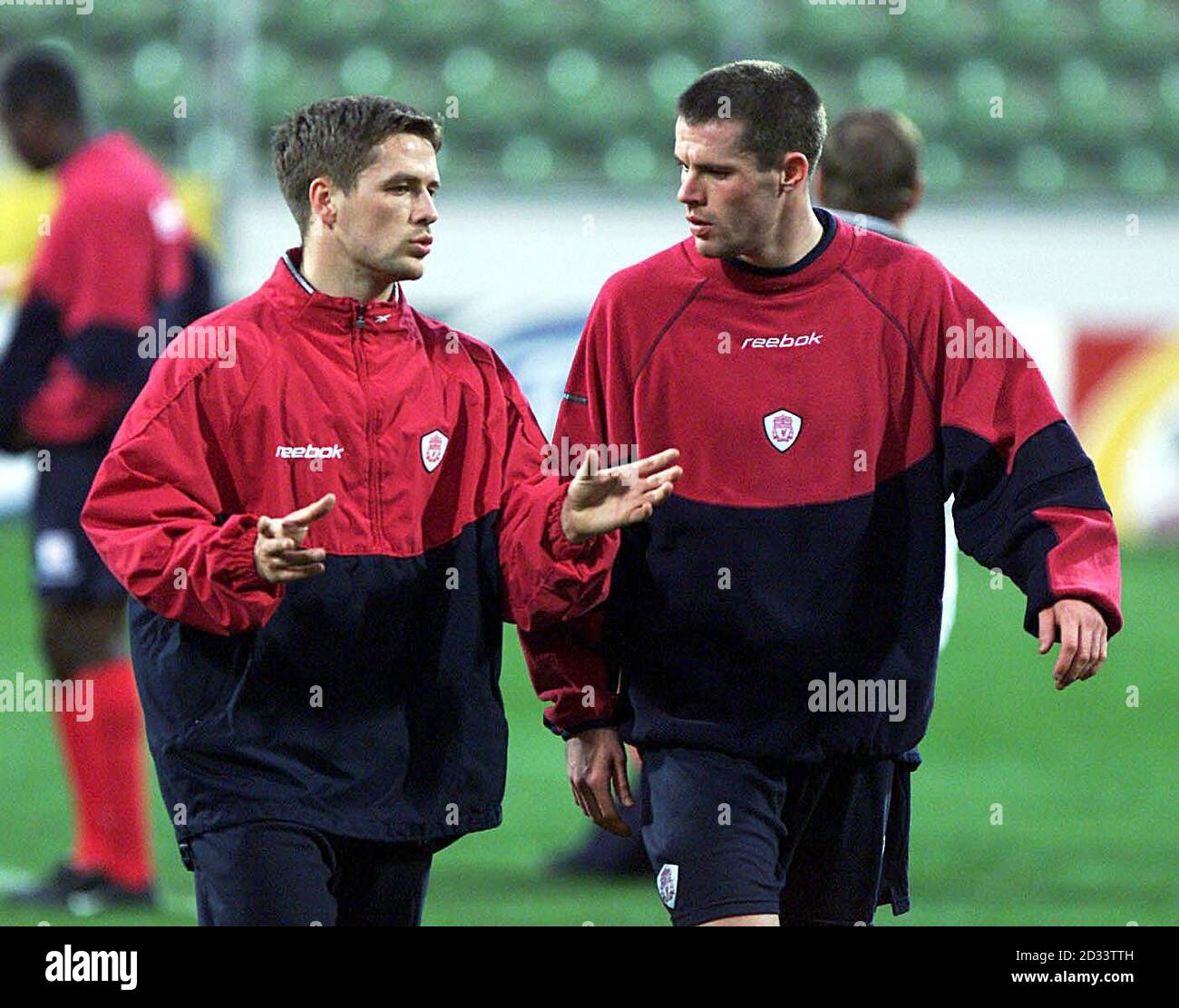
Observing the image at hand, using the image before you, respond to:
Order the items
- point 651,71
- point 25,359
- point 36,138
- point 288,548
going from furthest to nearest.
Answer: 1. point 651,71
2. point 36,138
3. point 25,359
4. point 288,548

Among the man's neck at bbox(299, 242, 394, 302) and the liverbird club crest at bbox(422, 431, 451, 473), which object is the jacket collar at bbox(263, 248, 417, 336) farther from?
the liverbird club crest at bbox(422, 431, 451, 473)

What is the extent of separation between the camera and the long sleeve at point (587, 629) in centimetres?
337

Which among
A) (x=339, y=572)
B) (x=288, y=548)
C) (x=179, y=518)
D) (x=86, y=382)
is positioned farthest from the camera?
(x=86, y=382)

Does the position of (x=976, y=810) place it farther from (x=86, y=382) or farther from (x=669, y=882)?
(x=669, y=882)

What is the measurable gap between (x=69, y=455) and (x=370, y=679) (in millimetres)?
2807

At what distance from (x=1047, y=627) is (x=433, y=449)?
36.7 inches

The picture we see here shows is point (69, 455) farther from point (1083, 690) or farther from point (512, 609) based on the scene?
point (1083, 690)

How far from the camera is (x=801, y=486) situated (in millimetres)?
3338

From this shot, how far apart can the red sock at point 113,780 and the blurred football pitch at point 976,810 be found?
7.0 inches

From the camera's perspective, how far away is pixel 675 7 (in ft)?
48.7

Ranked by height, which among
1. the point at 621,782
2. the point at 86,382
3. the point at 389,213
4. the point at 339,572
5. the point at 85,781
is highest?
the point at 389,213

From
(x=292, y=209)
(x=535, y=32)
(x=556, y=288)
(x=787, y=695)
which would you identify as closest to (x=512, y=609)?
(x=787, y=695)

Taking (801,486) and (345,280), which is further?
(801,486)

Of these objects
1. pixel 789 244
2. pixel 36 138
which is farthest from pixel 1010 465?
pixel 36 138
